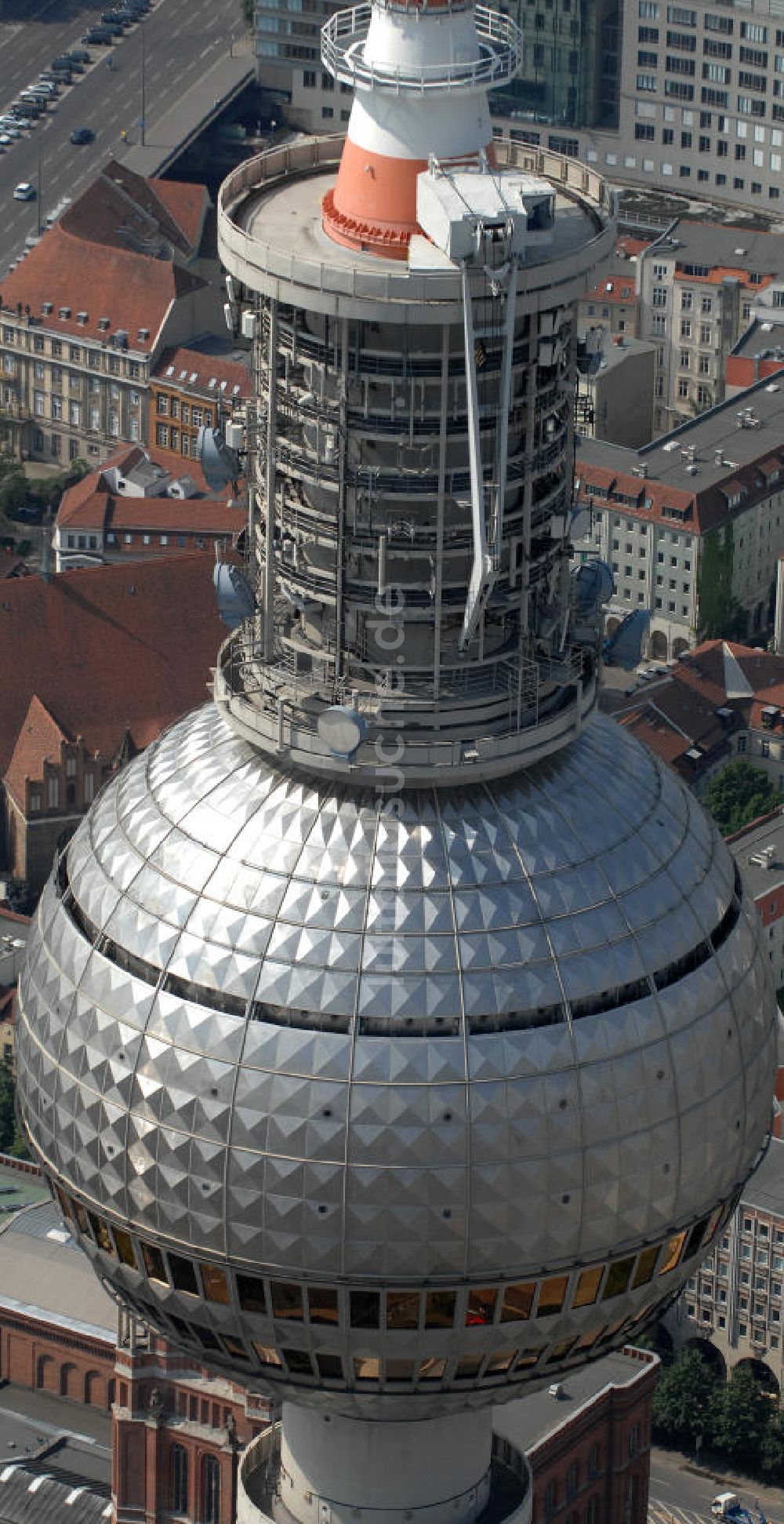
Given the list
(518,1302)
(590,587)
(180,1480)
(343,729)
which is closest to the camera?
(343,729)

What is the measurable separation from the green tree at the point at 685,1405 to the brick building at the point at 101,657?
39070mm

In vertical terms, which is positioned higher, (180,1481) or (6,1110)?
(180,1481)

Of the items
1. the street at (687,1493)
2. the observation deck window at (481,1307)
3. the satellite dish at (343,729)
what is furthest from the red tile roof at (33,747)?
the observation deck window at (481,1307)

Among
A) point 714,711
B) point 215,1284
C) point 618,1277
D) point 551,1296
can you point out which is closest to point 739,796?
point 714,711

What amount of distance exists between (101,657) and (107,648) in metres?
0.53

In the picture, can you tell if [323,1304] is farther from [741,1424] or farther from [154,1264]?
[741,1424]

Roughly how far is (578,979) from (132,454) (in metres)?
137

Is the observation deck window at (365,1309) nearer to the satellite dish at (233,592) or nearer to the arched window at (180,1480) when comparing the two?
the satellite dish at (233,592)

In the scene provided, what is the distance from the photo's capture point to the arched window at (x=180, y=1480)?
124125 millimetres

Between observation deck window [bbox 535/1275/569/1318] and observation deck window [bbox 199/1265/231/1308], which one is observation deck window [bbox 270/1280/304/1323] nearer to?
observation deck window [bbox 199/1265/231/1308]

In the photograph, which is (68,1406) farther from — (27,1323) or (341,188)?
(341,188)

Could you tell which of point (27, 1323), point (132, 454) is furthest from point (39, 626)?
point (27, 1323)

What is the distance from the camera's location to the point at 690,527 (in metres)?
182

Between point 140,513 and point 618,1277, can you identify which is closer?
point 618,1277
